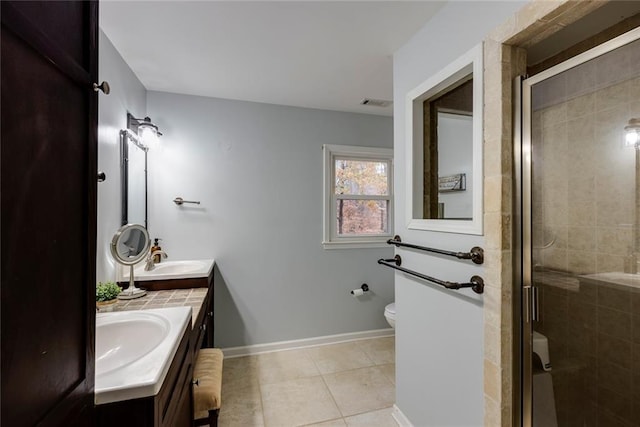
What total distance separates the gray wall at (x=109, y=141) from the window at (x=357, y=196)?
1735mm

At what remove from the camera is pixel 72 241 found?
0.64 m

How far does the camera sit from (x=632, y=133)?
3.21ft

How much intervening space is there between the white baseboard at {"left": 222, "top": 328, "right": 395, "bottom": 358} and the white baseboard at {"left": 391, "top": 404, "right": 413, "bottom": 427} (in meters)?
1.13

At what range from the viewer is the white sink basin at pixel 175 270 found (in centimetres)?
206

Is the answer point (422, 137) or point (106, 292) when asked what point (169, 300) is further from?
point (422, 137)

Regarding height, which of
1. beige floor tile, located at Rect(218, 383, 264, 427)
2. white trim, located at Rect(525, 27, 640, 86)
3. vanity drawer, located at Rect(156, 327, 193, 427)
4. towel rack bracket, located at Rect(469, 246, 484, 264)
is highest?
white trim, located at Rect(525, 27, 640, 86)

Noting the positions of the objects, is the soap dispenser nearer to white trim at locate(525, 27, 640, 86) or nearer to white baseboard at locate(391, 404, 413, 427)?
white baseboard at locate(391, 404, 413, 427)

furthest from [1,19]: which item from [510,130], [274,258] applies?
[274,258]

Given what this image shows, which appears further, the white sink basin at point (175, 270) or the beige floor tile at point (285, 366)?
the beige floor tile at point (285, 366)

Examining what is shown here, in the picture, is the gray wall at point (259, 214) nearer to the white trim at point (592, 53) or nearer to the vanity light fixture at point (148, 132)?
the vanity light fixture at point (148, 132)

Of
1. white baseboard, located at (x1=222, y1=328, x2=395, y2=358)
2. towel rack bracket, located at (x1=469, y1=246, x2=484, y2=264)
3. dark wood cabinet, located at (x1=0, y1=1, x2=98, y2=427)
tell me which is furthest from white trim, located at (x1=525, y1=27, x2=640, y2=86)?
white baseboard, located at (x1=222, y1=328, x2=395, y2=358)

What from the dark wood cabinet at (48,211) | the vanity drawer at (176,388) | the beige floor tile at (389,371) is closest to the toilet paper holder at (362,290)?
the beige floor tile at (389,371)

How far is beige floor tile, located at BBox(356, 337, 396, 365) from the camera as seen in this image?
106 inches

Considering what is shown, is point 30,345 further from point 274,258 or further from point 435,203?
point 274,258
